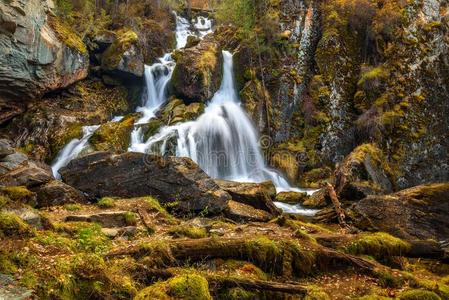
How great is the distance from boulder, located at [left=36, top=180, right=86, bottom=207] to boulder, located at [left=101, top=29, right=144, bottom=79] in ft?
48.1

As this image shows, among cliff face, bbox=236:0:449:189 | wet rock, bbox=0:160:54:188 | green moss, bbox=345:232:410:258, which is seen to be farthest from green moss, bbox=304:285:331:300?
cliff face, bbox=236:0:449:189

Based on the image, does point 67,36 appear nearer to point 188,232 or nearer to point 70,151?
point 70,151

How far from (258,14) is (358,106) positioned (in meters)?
10.7

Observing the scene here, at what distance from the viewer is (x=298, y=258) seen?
8.05 m

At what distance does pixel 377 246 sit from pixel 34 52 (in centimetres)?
1825

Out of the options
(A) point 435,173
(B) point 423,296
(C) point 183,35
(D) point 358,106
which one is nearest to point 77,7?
(C) point 183,35

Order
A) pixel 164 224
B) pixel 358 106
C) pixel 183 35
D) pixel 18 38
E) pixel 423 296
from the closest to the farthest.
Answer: pixel 423 296
pixel 164 224
pixel 18 38
pixel 358 106
pixel 183 35

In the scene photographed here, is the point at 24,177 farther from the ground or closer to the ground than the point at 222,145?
closer to the ground

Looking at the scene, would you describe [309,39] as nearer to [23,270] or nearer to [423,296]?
[423,296]

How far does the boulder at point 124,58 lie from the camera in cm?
2597

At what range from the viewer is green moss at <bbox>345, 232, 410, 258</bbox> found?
9154 mm

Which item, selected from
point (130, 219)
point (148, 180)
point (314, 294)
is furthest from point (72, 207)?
point (314, 294)

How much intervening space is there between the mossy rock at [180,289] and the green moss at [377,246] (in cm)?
466

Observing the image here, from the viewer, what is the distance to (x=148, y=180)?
14.1 m
